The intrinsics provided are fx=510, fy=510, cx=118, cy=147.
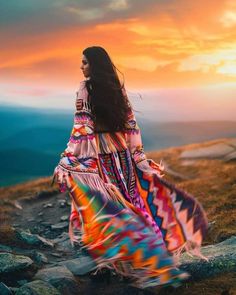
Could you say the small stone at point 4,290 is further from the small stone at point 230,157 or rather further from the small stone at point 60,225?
the small stone at point 230,157

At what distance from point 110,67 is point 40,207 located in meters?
9.31

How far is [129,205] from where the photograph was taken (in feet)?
22.9

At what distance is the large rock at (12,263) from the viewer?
8.02 m

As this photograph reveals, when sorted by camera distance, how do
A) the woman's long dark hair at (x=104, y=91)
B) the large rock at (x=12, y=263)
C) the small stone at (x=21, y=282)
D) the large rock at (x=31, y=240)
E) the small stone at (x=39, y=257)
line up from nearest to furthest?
the woman's long dark hair at (x=104, y=91)
the small stone at (x=21, y=282)
the large rock at (x=12, y=263)
the small stone at (x=39, y=257)
the large rock at (x=31, y=240)

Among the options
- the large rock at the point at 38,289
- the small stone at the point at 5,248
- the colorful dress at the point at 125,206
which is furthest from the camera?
the small stone at the point at 5,248

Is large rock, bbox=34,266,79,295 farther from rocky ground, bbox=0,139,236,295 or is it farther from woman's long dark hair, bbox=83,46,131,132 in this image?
woman's long dark hair, bbox=83,46,131,132

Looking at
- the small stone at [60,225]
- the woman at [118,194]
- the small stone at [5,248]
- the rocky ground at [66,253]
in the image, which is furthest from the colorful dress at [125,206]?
the small stone at [60,225]

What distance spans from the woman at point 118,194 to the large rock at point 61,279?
29.9 inches

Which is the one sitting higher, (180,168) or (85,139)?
(85,139)

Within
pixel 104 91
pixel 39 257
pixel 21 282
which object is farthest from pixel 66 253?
pixel 104 91

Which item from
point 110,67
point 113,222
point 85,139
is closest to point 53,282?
point 113,222

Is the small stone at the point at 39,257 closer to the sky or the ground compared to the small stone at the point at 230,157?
closer to the ground

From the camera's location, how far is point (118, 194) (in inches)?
277

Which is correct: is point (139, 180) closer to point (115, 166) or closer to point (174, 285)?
point (115, 166)
